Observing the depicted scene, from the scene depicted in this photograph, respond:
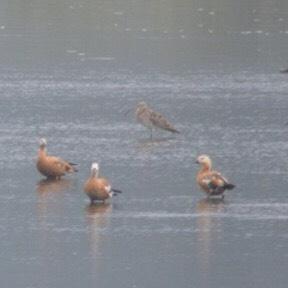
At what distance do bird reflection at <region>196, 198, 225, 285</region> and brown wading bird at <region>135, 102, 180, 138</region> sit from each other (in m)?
3.74

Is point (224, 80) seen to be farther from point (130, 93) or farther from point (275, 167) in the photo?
point (275, 167)

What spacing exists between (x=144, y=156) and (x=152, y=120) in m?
1.61

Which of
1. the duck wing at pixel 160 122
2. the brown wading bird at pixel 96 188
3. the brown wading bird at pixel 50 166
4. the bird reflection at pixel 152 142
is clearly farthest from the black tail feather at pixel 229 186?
the duck wing at pixel 160 122

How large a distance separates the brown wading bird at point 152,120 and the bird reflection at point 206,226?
3743mm

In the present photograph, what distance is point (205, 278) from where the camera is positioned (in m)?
9.65

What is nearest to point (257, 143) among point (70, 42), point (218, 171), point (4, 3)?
point (218, 171)

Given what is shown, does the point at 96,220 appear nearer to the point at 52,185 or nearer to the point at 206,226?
the point at 206,226

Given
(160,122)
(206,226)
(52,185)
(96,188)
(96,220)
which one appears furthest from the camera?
Answer: (160,122)

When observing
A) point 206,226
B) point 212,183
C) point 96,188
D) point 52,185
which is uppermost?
point 52,185

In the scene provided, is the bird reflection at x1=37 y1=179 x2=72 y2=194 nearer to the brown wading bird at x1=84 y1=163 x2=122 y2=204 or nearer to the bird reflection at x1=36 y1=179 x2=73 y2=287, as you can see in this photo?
the bird reflection at x1=36 y1=179 x2=73 y2=287

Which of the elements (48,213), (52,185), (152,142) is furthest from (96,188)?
(152,142)

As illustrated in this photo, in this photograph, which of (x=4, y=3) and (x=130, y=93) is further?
(x=4, y=3)

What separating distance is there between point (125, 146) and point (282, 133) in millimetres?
1895

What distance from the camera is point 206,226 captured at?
37.6 ft
